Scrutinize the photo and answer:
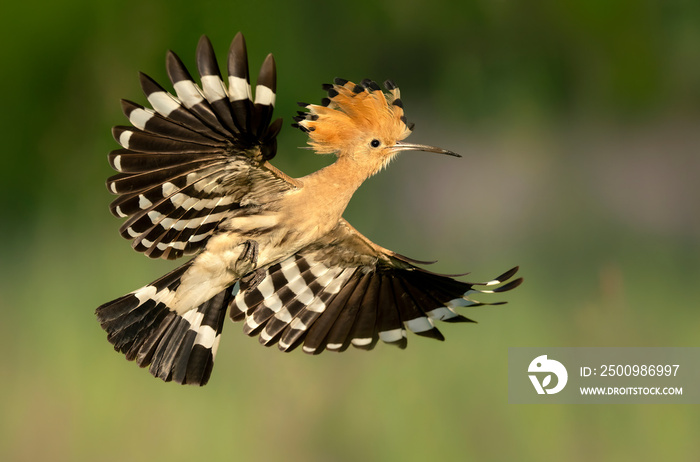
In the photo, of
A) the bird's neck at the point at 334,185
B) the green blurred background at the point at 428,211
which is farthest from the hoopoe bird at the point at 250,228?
the green blurred background at the point at 428,211

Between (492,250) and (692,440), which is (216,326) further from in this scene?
(692,440)

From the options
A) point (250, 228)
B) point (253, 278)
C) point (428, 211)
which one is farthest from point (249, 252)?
point (428, 211)

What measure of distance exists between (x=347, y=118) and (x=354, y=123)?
0.8 inches

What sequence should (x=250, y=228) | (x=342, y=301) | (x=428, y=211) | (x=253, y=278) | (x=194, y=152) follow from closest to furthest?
(x=194, y=152) → (x=250, y=228) → (x=253, y=278) → (x=342, y=301) → (x=428, y=211)

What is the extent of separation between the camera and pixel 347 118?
5.16 ft

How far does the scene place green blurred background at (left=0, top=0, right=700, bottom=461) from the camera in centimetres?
218

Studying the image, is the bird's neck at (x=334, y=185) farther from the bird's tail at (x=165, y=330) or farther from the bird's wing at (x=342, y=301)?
the bird's tail at (x=165, y=330)

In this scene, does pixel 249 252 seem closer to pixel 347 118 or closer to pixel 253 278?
pixel 253 278

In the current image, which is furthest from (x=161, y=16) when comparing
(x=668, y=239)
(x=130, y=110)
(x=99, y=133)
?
(x=668, y=239)

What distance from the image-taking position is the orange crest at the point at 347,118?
61.4 inches

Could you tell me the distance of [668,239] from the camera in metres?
2.57

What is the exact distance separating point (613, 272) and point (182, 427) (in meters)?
1.43

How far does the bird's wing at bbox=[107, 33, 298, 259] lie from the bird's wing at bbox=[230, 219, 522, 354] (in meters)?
0.34

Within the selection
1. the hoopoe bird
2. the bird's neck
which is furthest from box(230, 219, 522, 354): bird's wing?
the bird's neck
